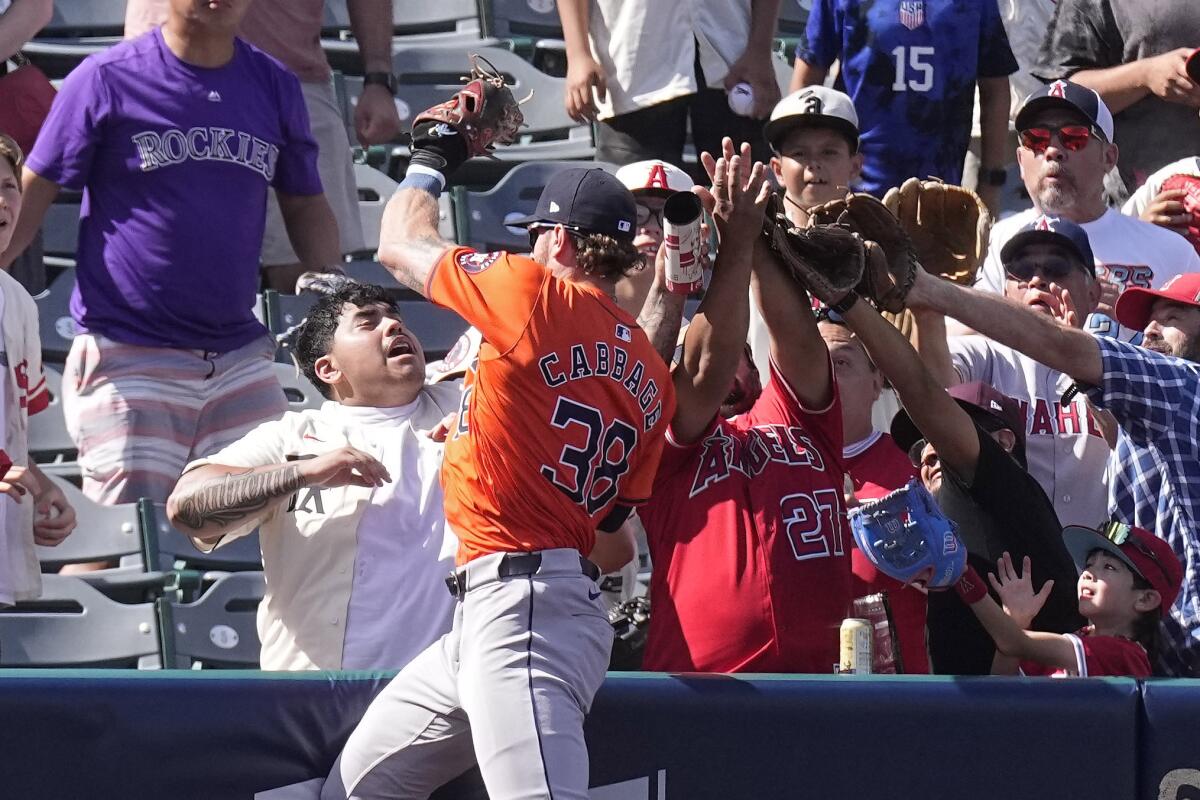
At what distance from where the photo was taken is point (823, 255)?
4.28 meters

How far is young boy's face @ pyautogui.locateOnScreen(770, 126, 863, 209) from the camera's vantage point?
20.3 ft

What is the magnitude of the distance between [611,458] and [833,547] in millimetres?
766

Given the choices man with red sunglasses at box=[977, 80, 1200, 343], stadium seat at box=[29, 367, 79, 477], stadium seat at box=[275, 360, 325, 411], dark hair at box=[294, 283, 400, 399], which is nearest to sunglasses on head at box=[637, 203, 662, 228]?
dark hair at box=[294, 283, 400, 399]

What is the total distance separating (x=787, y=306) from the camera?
14.4 feet

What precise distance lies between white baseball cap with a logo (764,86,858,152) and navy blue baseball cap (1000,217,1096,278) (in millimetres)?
773

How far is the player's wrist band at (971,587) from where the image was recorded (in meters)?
4.36

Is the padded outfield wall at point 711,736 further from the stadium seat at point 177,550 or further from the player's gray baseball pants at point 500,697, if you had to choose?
the stadium seat at point 177,550

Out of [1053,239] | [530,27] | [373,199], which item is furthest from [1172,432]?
[530,27]

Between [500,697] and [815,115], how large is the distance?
10.4 ft

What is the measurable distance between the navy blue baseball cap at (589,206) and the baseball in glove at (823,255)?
0.36m

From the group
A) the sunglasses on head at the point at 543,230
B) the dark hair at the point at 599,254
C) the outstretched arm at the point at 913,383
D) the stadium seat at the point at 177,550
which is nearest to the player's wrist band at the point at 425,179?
the sunglasses on head at the point at 543,230

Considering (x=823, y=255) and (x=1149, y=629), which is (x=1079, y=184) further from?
(x=823, y=255)

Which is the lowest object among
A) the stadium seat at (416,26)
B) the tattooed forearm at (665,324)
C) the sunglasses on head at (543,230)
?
the tattooed forearm at (665,324)

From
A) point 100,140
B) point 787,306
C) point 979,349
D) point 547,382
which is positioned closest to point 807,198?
→ point 979,349
